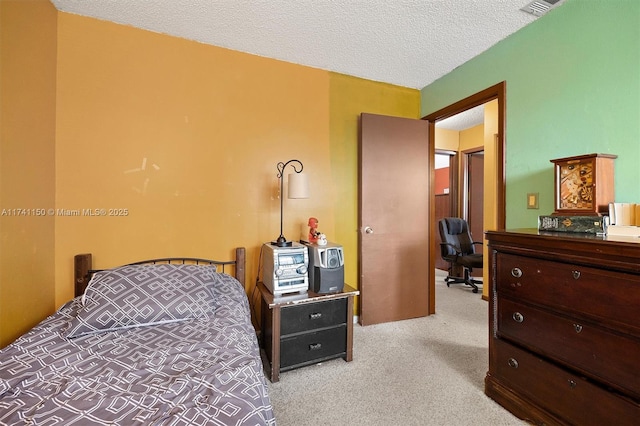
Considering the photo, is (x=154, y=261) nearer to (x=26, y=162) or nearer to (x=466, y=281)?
(x=26, y=162)

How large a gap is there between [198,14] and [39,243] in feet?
6.00

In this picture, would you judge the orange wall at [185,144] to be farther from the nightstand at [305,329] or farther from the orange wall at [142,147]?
the nightstand at [305,329]

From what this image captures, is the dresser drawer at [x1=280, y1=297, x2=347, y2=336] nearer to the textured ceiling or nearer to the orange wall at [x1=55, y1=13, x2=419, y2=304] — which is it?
the orange wall at [x1=55, y1=13, x2=419, y2=304]

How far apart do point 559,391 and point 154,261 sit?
8.60 ft

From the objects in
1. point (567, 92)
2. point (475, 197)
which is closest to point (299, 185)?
point (567, 92)

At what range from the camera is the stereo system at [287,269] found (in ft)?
6.82

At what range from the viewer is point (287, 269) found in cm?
211

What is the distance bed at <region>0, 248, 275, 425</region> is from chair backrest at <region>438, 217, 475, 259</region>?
11.1 ft

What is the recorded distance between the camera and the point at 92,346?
51.5 inches

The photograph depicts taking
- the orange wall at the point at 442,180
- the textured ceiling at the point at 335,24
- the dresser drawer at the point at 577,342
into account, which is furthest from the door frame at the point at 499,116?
the orange wall at the point at 442,180

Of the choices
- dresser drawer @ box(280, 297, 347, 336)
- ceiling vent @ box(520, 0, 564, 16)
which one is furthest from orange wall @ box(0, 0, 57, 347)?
ceiling vent @ box(520, 0, 564, 16)

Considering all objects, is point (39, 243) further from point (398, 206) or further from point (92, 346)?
point (398, 206)

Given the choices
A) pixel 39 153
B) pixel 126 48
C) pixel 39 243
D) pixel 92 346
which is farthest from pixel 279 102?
pixel 92 346

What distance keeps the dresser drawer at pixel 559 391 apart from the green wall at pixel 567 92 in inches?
37.9
